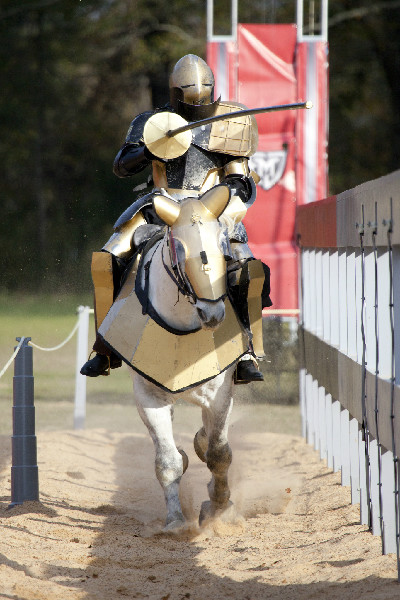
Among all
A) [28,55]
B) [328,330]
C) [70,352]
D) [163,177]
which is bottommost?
[70,352]

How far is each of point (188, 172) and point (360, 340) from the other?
4.87 ft

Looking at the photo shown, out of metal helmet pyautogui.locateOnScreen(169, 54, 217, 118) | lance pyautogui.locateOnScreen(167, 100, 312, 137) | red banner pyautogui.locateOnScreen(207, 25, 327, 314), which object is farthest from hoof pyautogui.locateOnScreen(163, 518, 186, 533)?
red banner pyautogui.locateOnScreen(207, 25, 327, 314)

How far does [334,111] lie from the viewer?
98.7 ft

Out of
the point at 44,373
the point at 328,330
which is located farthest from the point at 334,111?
the point at 328,330

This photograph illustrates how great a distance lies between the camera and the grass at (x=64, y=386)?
472 inches

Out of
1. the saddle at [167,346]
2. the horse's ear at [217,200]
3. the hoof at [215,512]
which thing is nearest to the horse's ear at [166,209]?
the horse's ear at [217,200]

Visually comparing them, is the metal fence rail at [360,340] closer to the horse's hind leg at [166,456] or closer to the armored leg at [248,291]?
the armored leg at [248,291]

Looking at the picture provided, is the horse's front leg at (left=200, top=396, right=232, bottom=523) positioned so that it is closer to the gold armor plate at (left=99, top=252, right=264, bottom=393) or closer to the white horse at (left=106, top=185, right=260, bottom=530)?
the white horse at (left=106, top=185, right=260, bottom=530)

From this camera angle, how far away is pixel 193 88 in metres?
6.50

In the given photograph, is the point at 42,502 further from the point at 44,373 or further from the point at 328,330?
the point at 44,373

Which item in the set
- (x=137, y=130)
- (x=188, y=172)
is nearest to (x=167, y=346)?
(x=188, y=172)

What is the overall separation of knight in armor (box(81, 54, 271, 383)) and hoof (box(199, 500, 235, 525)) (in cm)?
83

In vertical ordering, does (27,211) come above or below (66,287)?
above

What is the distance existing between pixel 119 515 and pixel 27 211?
75.0 feet
